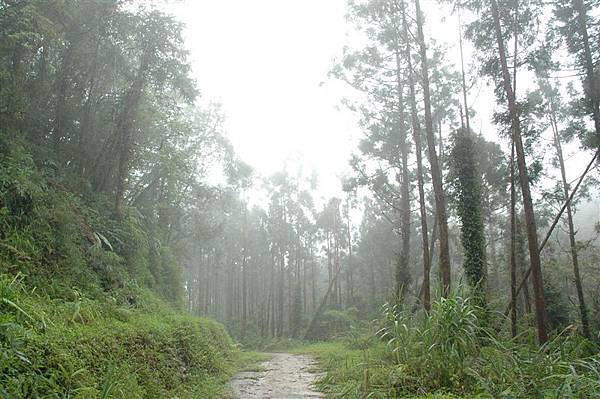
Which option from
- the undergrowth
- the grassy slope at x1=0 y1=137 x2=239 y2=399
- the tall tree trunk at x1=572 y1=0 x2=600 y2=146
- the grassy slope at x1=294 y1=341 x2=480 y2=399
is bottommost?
the grassy slope at x1=294 y1=341 x2=480 y2=399

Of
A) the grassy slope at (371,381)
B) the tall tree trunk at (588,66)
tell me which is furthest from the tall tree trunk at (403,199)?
the grassy slope at (371,381)

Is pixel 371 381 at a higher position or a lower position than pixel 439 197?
lower

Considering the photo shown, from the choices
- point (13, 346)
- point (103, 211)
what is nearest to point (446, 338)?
point (13, 346)

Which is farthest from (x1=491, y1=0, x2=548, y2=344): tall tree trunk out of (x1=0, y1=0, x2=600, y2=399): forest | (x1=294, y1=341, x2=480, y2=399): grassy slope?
(x1=294, y1=341, x2=480, y2=399): grassy slope

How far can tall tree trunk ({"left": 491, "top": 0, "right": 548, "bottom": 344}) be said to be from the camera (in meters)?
9.20

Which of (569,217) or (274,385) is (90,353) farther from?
(569,217)

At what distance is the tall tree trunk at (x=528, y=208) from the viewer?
920cm

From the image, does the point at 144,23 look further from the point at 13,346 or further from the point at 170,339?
the point at 13,346

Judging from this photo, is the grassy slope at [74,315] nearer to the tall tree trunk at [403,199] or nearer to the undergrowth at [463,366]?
the undergrowth at [463,366]

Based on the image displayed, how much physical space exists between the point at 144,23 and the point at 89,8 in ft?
4.50

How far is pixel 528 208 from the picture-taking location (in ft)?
32.9

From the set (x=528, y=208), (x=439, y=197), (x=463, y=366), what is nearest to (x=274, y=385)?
(x=463, y=366)

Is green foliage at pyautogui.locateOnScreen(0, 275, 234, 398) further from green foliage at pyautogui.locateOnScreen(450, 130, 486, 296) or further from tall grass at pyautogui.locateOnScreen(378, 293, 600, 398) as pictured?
green foliage at pyautogui.locateOnScreen(450, 130, 486, 296)

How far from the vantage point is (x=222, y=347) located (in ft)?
37.3
